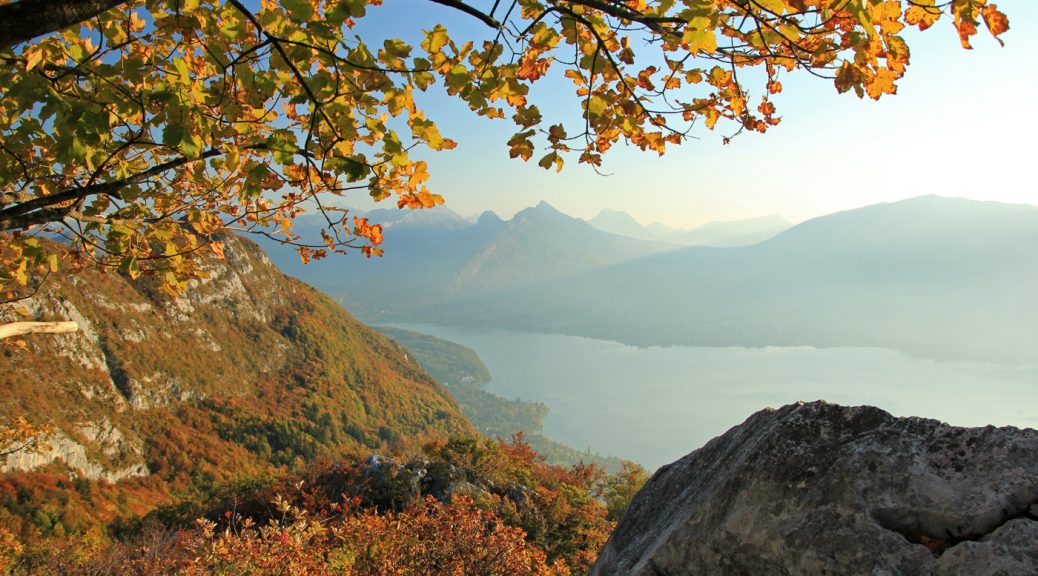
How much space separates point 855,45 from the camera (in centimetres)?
204

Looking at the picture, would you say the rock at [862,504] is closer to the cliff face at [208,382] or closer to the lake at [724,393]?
the cliff face at [208,382]

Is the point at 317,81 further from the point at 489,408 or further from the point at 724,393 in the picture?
the point at 724,393

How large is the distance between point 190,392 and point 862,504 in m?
75.5

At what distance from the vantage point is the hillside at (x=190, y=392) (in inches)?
1698

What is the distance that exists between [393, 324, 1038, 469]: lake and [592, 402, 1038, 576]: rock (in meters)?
117

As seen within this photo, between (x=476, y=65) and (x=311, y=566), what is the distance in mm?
4904

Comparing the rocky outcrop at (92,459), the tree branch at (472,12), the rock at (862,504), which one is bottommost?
the rocky outcrop at (92,459)

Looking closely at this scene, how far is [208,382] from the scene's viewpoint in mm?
66188

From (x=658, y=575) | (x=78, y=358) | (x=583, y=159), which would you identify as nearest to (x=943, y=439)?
(x=658, y=575)

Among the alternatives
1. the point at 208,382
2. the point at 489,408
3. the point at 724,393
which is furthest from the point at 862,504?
the point at 724,393

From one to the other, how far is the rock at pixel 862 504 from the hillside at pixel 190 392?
28092mm

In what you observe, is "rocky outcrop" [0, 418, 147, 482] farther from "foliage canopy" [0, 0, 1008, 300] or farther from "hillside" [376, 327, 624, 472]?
"foliage canopy" [0, 0, 1008, 300]

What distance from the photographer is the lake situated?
127250mm

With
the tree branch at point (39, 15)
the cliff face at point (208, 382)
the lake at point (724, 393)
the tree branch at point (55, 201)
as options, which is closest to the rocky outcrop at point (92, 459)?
the cliff face at point (208, 382)
